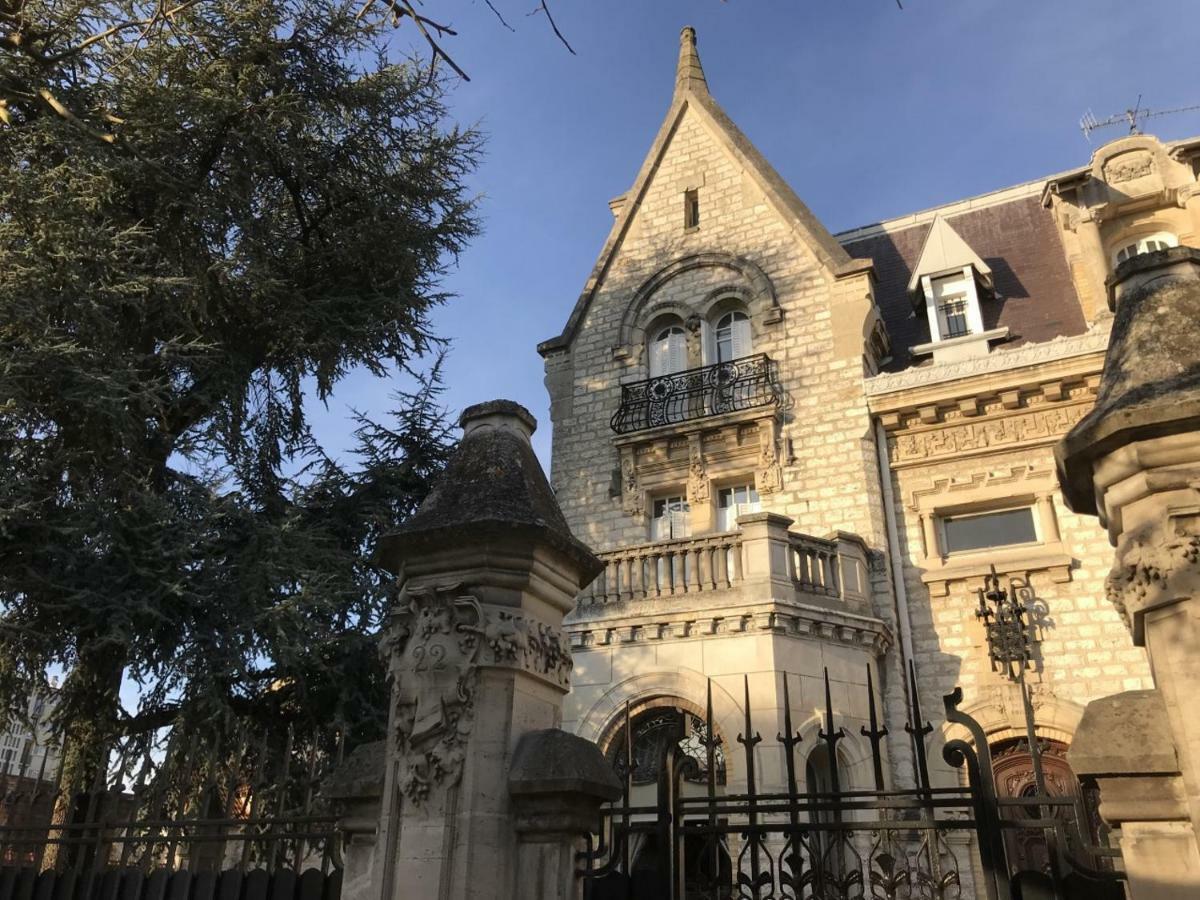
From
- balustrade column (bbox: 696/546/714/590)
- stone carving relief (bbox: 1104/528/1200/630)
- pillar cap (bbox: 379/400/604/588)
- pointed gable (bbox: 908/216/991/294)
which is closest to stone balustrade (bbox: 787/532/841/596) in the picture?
balustrade column (bbox: 696/546/714/590)

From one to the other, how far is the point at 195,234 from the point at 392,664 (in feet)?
33.1

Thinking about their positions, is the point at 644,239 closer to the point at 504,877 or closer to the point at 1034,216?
the point at 1034,216

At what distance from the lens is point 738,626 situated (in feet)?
36.6

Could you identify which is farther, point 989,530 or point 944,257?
point 944,257

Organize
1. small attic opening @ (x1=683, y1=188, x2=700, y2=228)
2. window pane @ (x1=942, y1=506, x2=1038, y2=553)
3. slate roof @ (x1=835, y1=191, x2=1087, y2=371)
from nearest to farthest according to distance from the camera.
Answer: window pane @ (x1=942, y1=506, x2=1038, y2=553)
slate roof @ (x1=835, y1=191, x2=1087, y2=371)
small attic opening @ (x1=683, y1=188, x2=700, y2=228)

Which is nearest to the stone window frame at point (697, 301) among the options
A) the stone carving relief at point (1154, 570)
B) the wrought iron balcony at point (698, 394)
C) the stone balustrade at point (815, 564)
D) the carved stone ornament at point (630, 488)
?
the wrought iron balcony at point (698, 394)

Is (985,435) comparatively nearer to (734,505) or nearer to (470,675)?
(734,505)

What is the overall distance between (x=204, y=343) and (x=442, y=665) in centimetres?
1000

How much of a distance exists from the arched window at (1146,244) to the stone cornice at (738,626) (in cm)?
756

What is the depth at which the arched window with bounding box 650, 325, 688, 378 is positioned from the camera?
52.5 feet

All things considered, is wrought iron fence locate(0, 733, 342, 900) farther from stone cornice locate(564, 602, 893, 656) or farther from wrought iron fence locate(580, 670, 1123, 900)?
stone cornice locate(564, 602, 893, 656)

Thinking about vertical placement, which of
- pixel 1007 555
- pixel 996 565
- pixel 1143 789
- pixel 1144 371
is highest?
pixel 1007 555

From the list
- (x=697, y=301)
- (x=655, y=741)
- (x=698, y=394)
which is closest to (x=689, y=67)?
(x=697, y=301)

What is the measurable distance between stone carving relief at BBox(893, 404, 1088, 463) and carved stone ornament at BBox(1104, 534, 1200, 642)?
10526 millimetres
